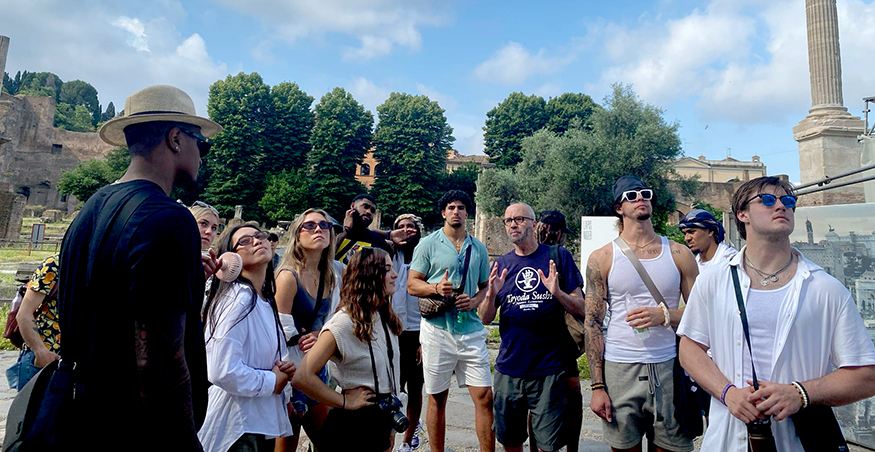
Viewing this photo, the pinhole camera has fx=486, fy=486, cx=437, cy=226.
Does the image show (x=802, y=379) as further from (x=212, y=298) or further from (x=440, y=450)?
(x=212, y=298)

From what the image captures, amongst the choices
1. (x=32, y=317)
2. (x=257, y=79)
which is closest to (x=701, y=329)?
(x=32, y=317)

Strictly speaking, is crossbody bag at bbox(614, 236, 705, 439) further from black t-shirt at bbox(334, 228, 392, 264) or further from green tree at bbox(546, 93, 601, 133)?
green tree at bbox(546, 93, 601, 133)

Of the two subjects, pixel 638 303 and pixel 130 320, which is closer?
pixel 130 320

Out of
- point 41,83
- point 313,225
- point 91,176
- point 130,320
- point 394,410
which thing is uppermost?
point 41,83

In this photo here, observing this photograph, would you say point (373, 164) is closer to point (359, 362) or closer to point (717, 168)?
point (717, 168)

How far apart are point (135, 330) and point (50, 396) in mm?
282

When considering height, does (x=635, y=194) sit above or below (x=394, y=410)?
above

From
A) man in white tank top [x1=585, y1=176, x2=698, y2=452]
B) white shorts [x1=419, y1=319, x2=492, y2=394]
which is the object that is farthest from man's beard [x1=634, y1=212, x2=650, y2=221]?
white shorts [x1=419, y1=319, x2=492, y2=394]

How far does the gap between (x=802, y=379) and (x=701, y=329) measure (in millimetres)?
413

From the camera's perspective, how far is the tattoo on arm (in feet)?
10.0

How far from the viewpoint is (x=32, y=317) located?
11.3 feet

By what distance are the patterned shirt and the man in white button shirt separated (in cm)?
405

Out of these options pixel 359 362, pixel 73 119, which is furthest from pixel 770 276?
pixel 73 119

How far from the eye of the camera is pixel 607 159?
2758 cm
